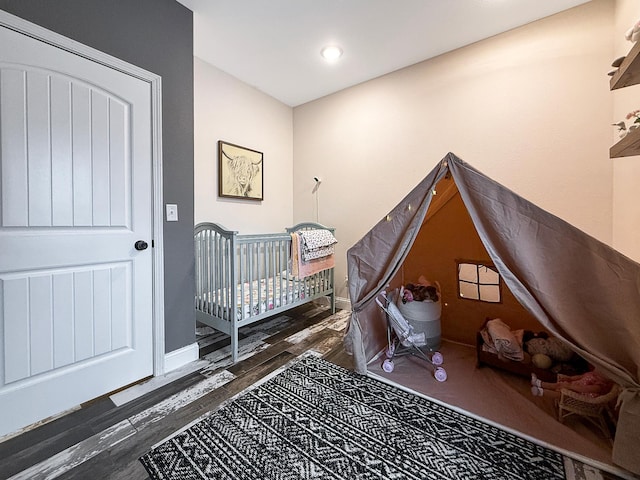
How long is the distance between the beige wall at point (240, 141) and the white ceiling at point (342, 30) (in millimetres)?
223

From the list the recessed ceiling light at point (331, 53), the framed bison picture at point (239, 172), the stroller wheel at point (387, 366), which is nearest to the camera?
the stroller wheel at point (387, 366)

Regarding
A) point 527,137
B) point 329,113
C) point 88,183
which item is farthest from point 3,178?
point 527,137

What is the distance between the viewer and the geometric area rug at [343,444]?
1.10m

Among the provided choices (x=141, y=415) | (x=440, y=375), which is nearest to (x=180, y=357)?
(x=141, y=415)

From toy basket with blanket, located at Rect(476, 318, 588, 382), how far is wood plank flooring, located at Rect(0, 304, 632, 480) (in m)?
0.59

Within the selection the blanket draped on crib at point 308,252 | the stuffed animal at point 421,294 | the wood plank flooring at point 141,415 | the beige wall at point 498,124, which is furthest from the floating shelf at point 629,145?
the blanket draped on crib at point 308,252

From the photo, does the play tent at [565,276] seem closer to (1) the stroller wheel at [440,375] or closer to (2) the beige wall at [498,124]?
(1) the stroller wheel at [440,375]

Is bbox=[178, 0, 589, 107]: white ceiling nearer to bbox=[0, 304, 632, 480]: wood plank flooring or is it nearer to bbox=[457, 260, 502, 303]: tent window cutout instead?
bbox=[457, 260, 502, 303]: tent window cutout

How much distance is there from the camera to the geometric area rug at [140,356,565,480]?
3.62 feet

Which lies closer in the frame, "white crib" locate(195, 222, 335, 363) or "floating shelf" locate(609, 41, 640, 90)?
"floating shelf" locate(609, 41, 640, 90)

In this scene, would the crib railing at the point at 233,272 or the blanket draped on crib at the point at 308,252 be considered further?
the blanket draped on crib at the point at 308,252

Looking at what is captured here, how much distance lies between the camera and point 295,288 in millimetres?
2590

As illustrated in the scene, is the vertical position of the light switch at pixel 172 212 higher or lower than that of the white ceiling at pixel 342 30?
lower

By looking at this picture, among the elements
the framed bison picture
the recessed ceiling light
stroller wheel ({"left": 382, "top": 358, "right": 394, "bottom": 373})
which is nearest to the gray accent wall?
the framed bison picture
